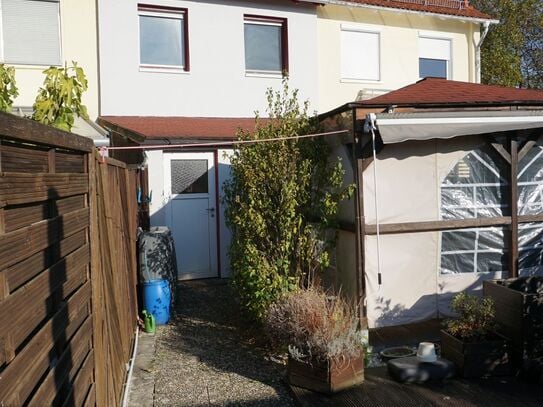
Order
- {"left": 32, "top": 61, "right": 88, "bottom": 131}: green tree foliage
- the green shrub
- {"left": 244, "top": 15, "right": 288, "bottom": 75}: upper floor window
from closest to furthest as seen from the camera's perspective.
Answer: {"left": 32, "top": 61, "right": 88, "bottom": 131}: green tree foliage → the green shrub → {"left": 244, "top": 15, "right": 288, "bottom": 75}: upper floor window

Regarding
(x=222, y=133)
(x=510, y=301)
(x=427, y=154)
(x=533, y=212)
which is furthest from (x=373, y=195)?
(x=222, y=133)

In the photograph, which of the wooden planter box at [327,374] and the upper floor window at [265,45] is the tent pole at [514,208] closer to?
the wooden planter box at [327,374]

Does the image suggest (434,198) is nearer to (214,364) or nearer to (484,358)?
(484,358)

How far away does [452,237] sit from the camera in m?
6.41

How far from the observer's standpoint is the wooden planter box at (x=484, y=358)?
505 centimetres

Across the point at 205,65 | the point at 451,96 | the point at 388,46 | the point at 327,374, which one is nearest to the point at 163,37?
the point at 205,65

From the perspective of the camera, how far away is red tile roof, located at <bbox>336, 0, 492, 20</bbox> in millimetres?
12594

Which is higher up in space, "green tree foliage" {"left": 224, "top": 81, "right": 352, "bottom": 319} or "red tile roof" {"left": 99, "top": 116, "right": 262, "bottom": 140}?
"red tile roof" {"left": 99, "top": 116, "right": 262, "bottom": 140}

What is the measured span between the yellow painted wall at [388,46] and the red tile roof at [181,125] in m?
2.37

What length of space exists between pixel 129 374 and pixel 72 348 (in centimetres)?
283

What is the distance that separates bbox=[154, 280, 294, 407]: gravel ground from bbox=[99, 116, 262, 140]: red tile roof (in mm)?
2949

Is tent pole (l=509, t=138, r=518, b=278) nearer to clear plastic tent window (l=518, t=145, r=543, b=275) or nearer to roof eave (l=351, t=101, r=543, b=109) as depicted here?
clear plastic tent window (l=518, t=145, r=543, b=275)

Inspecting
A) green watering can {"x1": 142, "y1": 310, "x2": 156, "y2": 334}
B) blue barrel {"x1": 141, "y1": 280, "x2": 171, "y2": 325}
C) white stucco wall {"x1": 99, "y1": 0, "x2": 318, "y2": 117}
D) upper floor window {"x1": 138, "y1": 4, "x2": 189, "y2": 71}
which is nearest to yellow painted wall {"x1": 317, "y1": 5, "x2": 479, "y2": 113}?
white stucco wall {"x1": 99, "y1": 0, "x2": 318, "y2": 117}

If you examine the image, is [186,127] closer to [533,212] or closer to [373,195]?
[373,195]
